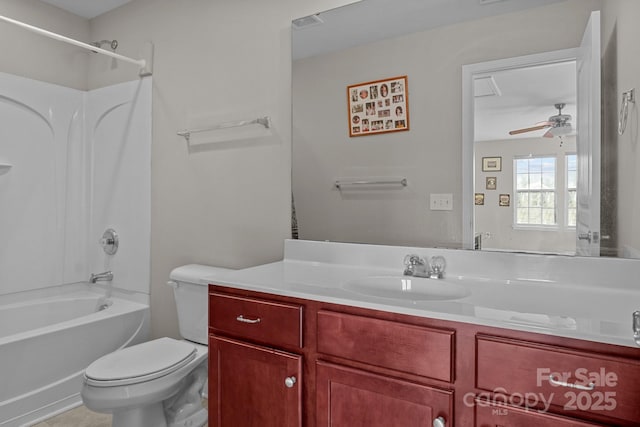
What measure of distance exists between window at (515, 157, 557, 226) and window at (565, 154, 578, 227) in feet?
0.14

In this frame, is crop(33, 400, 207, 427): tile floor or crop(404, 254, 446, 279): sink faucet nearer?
crop(404, 254, 446, 279): sink faucet

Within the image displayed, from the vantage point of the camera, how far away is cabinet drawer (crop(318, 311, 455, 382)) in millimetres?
1081

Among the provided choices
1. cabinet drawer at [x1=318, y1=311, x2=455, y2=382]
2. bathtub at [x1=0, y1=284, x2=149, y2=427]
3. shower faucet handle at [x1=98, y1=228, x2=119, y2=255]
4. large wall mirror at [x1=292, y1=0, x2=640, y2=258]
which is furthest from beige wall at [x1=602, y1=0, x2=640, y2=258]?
shower faucet handle at [x1=98, y1=228, x2=119, y2=255]

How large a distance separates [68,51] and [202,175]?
157 centimetres

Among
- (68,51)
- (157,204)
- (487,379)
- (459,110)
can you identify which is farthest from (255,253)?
(68,51)

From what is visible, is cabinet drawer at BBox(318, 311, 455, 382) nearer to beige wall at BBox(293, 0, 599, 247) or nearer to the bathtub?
beige wall at BBox(293, 0, 599, 247)

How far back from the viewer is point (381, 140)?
5.98ft

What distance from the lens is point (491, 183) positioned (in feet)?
5.15

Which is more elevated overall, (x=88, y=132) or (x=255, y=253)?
(x=88, y=132)

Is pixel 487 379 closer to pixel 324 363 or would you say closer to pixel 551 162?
pixel 324 363

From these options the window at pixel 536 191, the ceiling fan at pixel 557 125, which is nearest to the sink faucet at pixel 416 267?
the window at pixel 536 191

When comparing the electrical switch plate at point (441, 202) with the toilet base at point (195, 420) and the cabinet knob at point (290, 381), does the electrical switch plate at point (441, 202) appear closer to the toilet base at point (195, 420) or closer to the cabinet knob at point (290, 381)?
the cabinet knob at point (290, 381)

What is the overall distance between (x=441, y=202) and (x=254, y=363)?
0.94m

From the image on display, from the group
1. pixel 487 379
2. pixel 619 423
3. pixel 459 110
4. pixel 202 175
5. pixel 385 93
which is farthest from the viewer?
pixel 202 175
